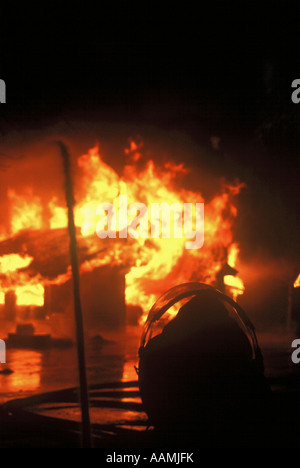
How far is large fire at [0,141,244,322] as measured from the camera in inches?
714

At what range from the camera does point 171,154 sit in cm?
2145

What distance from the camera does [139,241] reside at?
18.0m

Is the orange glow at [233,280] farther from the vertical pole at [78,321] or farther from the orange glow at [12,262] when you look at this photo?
the vertical pole at [78,321]

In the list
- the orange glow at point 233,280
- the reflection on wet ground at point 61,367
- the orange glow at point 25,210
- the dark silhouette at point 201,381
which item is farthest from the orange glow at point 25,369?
the orange glow at point 233,280

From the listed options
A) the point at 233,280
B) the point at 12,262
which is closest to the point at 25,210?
the point at 12,262

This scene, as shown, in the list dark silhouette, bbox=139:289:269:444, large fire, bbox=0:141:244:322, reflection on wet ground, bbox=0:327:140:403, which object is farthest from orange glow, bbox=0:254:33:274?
→ dark silhouette, bbox=139:289:269:444

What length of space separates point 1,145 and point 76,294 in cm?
1504

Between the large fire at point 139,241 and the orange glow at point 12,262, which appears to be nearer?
the large fire at point 139,241

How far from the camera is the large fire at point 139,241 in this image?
1812cm

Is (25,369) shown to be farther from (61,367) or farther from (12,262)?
(12,262)

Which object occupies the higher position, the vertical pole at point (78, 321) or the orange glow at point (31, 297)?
the orange glow at point (31, 297)
